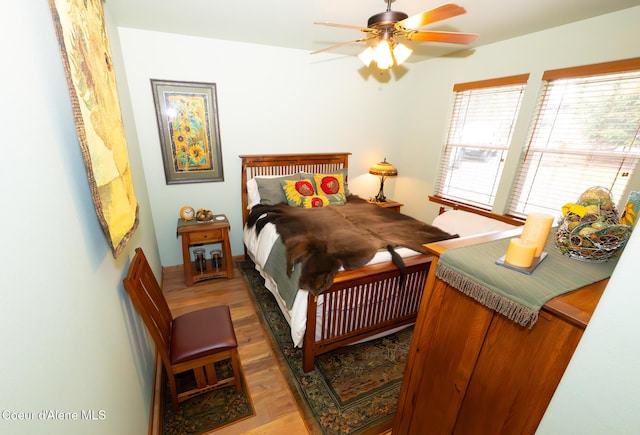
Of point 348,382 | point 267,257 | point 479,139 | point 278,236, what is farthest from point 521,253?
point 479,139

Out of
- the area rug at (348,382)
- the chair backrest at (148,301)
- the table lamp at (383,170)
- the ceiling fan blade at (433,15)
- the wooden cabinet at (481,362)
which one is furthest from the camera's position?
the table lamp at (383,170)

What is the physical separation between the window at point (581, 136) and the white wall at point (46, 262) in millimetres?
3300

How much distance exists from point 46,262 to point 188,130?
Result: 246cm

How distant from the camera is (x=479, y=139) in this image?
3055 mm

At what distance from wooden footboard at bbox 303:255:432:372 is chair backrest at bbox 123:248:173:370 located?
0.82 m

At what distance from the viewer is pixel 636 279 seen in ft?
1.53

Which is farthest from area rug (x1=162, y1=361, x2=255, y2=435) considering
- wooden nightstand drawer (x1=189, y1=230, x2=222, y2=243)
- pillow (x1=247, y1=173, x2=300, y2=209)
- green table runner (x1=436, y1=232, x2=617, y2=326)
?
pillow (x1=247, y1=173, x2=300, y2=209)

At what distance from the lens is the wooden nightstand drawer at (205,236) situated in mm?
2649

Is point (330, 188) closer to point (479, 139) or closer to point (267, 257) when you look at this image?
point (267, 257)

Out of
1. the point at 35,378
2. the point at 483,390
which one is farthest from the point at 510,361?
the point at 35,378

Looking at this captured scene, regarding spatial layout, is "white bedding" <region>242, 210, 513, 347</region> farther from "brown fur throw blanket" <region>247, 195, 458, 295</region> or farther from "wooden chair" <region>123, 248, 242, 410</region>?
Answer: "wooden chair" <region>123, 248, 242, 410</region>

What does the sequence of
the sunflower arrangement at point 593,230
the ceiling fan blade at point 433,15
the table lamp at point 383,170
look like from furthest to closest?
the table lamp at point 383,170
the ceiling fan blade at point 433,15
the sunflower arrangement at point 593,230

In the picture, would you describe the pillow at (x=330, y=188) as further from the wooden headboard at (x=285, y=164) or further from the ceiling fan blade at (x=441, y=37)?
the ceiling fan blade at (x=441, y=37)

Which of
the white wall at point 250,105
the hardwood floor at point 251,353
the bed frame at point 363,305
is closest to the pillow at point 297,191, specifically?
the white wall at point 250,105
